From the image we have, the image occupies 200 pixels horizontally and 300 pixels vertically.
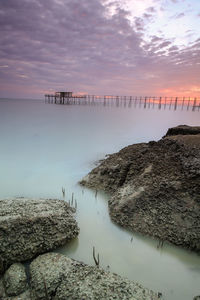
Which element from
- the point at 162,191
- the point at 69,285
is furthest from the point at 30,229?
the point at 162,191

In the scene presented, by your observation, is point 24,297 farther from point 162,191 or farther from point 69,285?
point 162,191

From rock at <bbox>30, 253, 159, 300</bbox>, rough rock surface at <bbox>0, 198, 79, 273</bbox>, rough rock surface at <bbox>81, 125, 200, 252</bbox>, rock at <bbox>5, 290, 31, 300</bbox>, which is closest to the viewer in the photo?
rock at <bbox>30, 253, 159, 300</bbox>

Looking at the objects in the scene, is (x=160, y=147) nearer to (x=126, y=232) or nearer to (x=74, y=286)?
(x=126, y=232)

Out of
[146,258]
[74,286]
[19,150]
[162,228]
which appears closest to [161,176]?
[162,228]

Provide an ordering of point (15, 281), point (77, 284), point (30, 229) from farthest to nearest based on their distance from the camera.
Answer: point (30, 229) → point (15, 281) → point (77, 284)

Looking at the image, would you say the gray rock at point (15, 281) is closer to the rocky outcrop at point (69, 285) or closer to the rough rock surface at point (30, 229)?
the rocky outcrop at point (69, 285)

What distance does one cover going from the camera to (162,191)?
10.2ft

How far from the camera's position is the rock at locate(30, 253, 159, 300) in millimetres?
1669

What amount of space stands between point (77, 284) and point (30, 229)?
0.89m

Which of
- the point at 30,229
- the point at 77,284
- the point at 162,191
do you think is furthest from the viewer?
the point at 162,191

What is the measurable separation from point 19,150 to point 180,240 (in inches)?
301

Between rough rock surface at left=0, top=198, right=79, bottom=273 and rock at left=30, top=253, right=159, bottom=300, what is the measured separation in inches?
10.5

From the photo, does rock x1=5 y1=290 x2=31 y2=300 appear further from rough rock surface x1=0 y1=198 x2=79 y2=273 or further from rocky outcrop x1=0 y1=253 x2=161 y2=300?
rough rock surface x1=0 y1=198 x2=79 y2=273

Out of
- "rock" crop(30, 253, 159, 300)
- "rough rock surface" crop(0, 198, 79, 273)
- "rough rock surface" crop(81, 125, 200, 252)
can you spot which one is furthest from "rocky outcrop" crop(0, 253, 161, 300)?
"rough rock surface" crop(81, 125, 200, 252)
